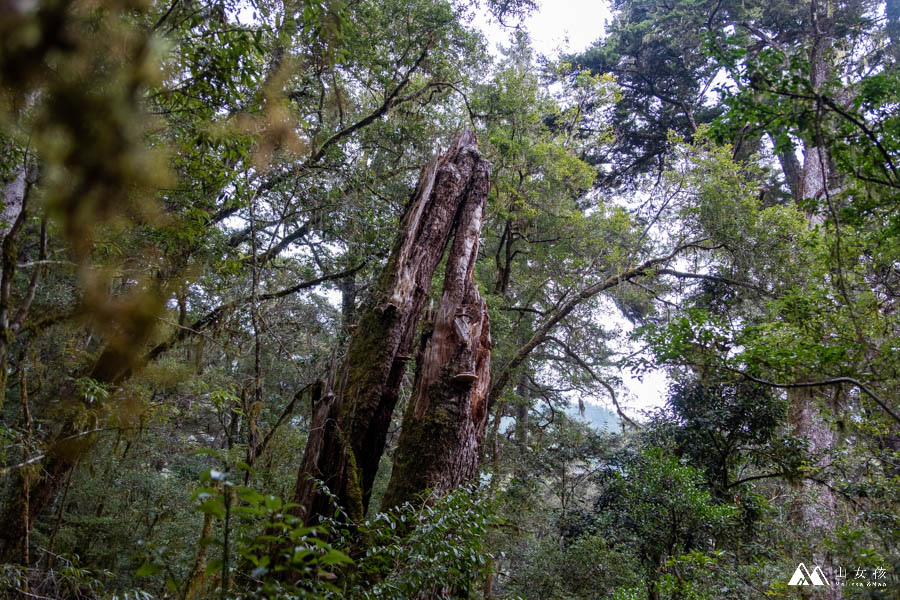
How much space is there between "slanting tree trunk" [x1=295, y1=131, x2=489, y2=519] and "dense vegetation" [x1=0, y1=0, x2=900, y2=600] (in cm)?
3

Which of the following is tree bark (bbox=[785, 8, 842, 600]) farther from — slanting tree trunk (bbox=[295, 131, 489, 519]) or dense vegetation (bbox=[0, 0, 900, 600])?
slanting tree trunk (bbox=[295, 131, 489, 519])

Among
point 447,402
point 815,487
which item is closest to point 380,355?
point 447,402

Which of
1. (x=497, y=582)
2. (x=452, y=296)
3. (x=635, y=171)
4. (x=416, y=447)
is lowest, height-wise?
(x=497, y=582)

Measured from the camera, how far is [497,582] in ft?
33.0

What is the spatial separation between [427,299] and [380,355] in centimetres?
102

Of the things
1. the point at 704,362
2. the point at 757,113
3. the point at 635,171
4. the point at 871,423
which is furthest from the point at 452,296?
the point at 635,171

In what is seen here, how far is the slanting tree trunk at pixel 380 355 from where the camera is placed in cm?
355

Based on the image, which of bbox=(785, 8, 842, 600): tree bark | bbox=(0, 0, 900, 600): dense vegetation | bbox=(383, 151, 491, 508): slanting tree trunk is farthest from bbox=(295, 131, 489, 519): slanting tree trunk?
bbox=(785, 8, 842, 600): tree bark

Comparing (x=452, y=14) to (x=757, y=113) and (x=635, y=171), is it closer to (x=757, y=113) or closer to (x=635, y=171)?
(x=757, y=113)

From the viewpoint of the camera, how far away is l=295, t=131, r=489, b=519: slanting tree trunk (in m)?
3.55

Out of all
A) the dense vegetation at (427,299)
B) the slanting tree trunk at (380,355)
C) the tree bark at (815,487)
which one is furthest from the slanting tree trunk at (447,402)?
the tree bark at (815,487)

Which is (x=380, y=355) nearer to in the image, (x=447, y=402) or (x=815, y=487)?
(x=447, y=402)

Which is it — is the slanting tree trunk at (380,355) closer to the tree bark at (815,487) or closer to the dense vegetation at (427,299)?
the dense vegetation at (427,299)

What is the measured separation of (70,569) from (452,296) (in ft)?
10.3
